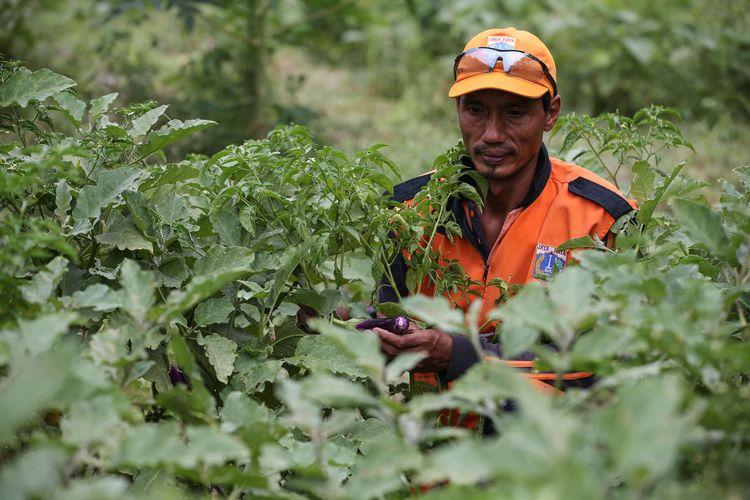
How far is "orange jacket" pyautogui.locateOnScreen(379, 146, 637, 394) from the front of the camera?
88.3 inches

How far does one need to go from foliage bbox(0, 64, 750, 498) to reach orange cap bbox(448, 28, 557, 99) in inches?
5.9

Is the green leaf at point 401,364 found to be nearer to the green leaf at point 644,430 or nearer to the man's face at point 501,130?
the green leaf at point 644,430

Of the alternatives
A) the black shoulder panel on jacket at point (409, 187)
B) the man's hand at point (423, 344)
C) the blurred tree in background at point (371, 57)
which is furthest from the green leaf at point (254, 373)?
the blurred tree in background at point (371, 57)

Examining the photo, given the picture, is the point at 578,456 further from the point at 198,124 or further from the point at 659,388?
the point at 198,124

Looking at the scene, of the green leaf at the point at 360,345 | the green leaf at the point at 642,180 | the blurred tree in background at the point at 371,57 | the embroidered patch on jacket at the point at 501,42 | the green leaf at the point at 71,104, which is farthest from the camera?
the blurred tree in background at the point at 371,57

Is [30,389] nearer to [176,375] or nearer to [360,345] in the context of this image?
[360,345]

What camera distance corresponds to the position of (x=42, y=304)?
1364 millimetres

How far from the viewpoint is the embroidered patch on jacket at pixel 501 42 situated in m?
2.34

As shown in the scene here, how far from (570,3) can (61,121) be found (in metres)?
5.40

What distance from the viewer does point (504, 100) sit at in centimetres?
233

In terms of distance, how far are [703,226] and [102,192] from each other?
1135 millimetres

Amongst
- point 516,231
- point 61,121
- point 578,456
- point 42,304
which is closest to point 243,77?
point 61,121

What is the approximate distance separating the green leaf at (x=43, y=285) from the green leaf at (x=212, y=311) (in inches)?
14.1

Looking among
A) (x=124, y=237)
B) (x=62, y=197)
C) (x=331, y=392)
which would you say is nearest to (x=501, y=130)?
(x=124, y=237)
